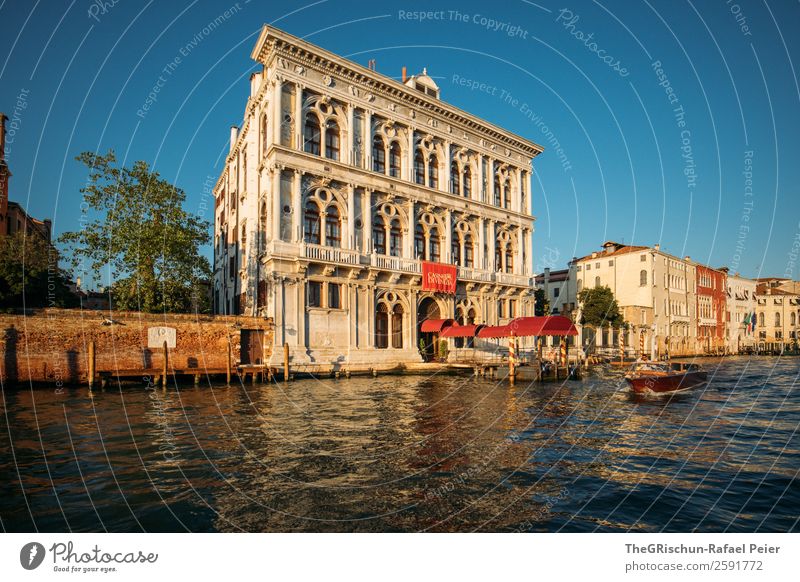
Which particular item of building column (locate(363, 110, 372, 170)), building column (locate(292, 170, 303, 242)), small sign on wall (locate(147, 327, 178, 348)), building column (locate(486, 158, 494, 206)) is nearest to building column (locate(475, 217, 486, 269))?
building column (locate(486, 158, 494, 206))

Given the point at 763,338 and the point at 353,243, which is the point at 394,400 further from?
the point at 763,338

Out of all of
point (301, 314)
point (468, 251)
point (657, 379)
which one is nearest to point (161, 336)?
point (301, 314)

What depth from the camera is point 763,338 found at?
7194cm

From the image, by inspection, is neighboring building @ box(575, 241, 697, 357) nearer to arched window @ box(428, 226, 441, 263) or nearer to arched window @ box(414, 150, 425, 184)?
arched window @ box(428, 226, 441, 263)

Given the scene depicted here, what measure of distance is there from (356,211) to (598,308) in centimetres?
2845

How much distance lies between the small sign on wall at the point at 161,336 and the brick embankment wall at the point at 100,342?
0.14 m

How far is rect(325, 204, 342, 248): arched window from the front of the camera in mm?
28141

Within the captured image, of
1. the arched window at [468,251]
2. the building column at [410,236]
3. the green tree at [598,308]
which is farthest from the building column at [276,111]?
the green tree at [598,308]

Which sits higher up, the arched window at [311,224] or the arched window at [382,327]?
the arched window at [311,224]

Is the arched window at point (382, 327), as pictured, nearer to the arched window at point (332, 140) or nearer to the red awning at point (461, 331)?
the red awning at point (461, 331)

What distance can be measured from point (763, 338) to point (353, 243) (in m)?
71.3

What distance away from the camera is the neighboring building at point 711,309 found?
60.8 m

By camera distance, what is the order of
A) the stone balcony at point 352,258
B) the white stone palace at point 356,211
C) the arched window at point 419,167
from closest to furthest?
the stone balcony at point 352,258 < the white stone palace at point 356,211 < the arched window at point 419,167
